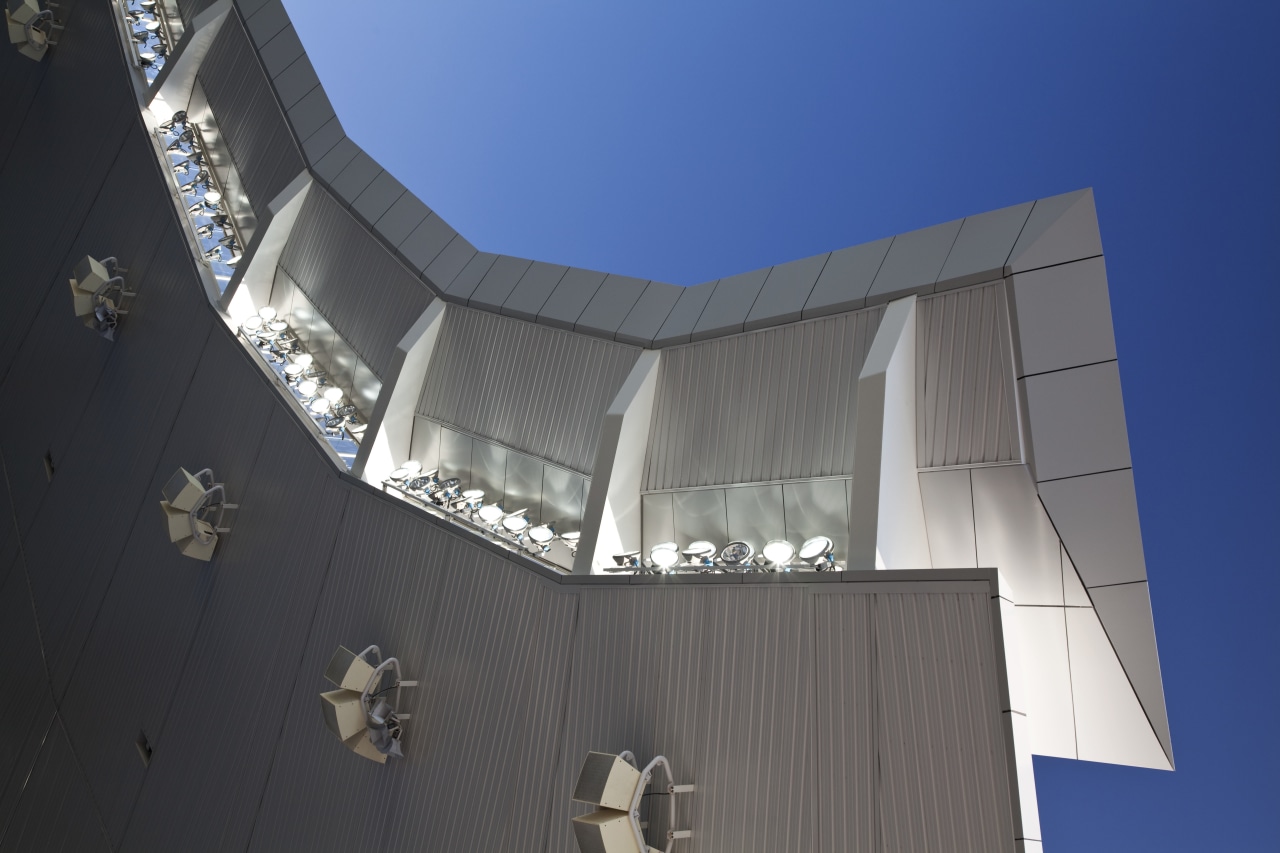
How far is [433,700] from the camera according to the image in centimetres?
855

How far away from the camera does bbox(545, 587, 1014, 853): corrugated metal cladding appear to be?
575 centimetres

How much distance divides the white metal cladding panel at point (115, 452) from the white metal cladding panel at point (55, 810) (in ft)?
3.94

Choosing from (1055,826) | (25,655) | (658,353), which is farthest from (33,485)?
(1055,826)

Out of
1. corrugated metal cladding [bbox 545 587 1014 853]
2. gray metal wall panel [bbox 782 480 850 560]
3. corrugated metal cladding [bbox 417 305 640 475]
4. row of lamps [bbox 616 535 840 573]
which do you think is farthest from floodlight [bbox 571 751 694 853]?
corrugated metal cladding [bbox 417 305 640 475]

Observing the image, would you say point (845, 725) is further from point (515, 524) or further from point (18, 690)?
point (18, 690)

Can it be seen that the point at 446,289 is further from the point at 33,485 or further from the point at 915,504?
the point at 33,485

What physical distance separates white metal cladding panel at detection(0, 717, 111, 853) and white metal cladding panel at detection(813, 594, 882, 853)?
9765 millimetres

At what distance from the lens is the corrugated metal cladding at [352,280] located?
12.2 m

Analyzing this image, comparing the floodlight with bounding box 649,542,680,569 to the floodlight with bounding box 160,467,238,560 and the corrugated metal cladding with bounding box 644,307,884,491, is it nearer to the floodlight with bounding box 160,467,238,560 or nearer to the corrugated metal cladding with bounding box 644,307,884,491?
the corrugated metal cladding with bounding box 644,307,884,491

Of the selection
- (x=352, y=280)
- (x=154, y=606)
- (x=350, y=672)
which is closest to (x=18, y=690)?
(x=154, y=606)

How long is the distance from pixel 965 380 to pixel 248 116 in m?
12.7

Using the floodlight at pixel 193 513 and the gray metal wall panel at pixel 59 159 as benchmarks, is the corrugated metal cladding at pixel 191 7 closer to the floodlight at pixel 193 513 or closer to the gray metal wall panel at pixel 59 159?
the gray metal wall panel at pixel 59 159

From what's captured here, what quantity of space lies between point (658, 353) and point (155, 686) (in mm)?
7630

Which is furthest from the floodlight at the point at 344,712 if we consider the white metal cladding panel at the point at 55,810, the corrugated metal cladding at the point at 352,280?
the white metal cladding panel at the point at 55,810
